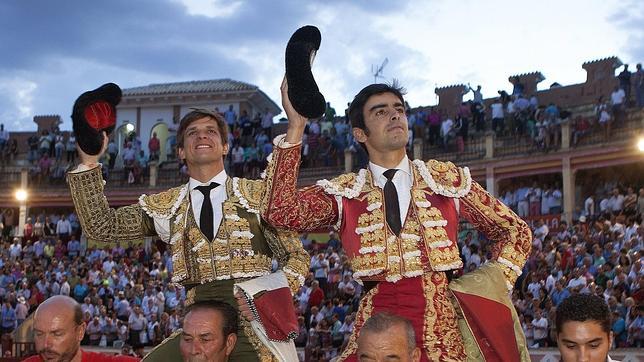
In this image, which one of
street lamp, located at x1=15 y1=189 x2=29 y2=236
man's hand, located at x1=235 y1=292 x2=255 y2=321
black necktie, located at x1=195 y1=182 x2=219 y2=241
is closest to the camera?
man's hand, located at x1=235 y1=292 x2=255 y2=321

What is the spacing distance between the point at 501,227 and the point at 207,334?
131cm

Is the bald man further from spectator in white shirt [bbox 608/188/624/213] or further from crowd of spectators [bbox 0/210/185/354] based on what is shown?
spectator in white shirt [bbox 608/188/624/213]

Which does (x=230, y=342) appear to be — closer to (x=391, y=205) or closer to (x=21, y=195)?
(x=391, y=205)

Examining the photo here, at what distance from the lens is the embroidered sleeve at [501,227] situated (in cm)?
389

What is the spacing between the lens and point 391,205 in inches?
154

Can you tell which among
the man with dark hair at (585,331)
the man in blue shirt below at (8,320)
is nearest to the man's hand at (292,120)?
the man with dark hair at (585,331)

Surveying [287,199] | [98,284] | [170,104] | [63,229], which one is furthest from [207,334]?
[170,104]

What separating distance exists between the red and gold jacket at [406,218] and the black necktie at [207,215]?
500mm

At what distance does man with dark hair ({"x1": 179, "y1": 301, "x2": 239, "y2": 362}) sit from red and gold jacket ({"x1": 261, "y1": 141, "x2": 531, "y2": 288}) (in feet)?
1.47

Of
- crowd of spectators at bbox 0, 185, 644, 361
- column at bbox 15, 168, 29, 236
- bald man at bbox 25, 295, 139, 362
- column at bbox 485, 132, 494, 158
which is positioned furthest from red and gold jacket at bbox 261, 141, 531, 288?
column at bbox 15, 168, 29, 236

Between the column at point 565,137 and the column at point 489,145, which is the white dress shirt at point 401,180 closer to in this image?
the column at point 565,137

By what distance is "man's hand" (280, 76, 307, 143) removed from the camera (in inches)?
149

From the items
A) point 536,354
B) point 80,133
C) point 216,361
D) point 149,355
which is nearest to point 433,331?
point 216,361

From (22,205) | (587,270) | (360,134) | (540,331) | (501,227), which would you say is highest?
(22,205)
